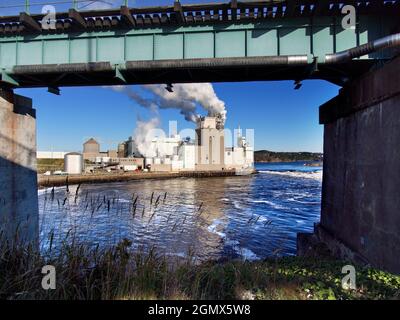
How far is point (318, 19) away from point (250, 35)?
3.09 metres

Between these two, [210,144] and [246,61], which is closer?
[246,61]

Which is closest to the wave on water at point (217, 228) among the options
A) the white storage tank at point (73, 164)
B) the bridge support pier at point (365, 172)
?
the bridge support pier at point (365, 172)

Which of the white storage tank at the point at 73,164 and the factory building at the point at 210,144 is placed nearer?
the white storage tank at the point at 73,164

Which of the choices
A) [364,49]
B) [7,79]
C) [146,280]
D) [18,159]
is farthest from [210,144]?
[146,280]

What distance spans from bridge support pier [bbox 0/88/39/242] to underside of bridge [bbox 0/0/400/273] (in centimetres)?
6

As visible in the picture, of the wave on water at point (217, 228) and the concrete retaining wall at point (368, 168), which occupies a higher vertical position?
the concrete retaining wall at point (368, 168)

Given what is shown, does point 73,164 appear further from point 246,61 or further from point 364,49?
point 364,49

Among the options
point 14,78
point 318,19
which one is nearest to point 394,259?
point 318,19

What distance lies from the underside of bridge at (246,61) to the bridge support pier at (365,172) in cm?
7

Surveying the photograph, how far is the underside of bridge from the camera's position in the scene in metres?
10.7

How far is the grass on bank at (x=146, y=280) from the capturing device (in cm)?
431

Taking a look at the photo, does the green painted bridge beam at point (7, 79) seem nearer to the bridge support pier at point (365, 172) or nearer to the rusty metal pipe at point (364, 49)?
the rusty metal pipe at point (364, 49)

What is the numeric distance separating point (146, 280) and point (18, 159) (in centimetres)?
1430

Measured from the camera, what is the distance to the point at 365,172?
10.3 m
